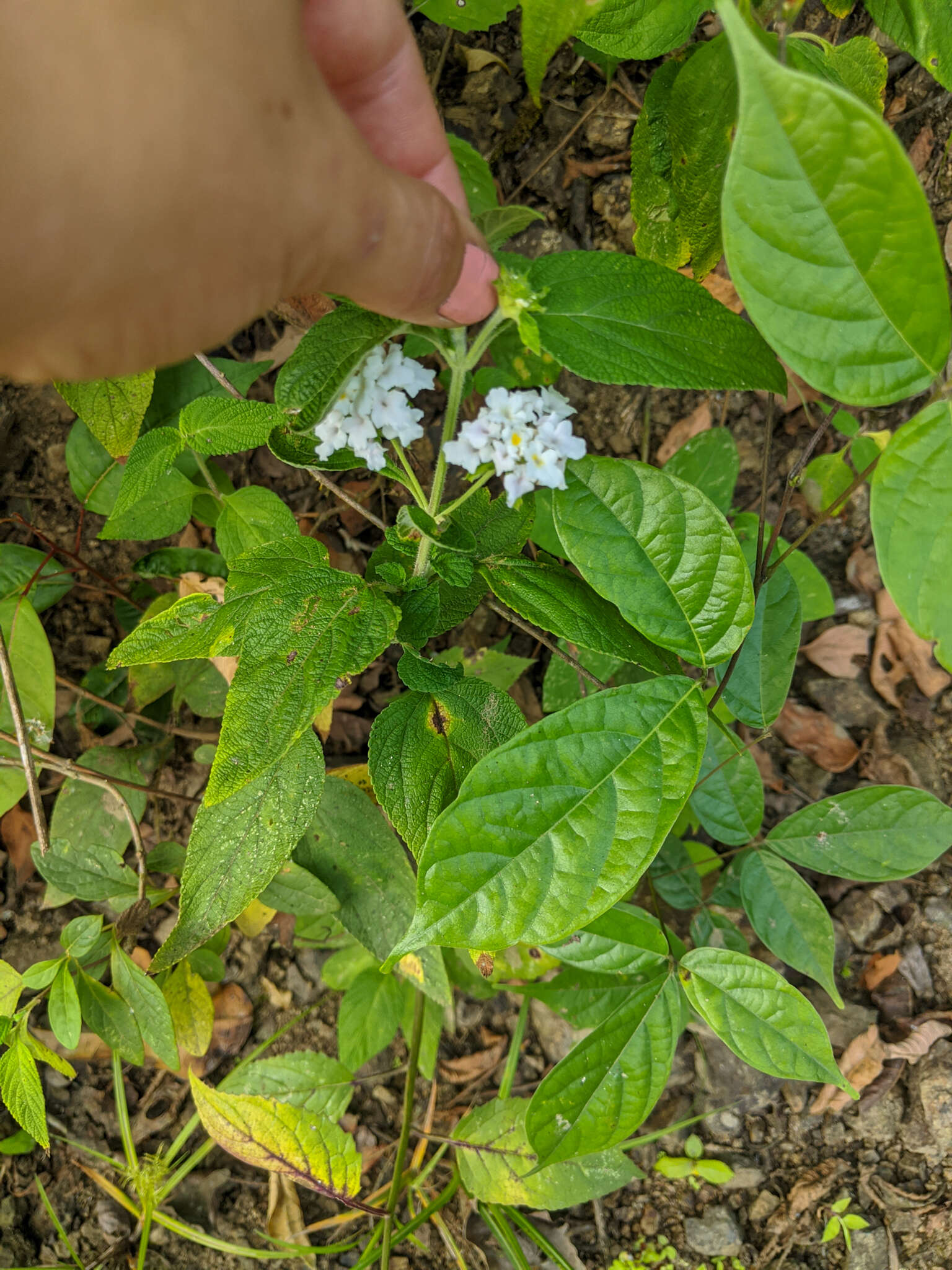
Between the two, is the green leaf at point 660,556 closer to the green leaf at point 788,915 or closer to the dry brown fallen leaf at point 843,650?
the green leaf at point 788,915

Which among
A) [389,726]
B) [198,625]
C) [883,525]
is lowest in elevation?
[389,726]

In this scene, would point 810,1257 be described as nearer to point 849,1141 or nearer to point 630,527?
point 849,1141

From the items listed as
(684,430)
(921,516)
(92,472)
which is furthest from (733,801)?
(92,472)

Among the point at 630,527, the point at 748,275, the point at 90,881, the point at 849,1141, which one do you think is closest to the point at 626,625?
the point at 630,527

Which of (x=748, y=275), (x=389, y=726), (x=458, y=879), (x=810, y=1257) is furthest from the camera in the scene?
(x=810, y=1257)


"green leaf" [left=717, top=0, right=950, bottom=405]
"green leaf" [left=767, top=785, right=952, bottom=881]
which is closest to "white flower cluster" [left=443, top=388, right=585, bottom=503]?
"green leaf" [left=717, top=0, right=950, bottom=405]

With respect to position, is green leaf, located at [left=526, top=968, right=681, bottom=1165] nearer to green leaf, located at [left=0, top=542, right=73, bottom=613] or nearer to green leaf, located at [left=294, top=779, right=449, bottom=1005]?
green leaf, located at [left=294, top=779, right=449, bottom=1005]
